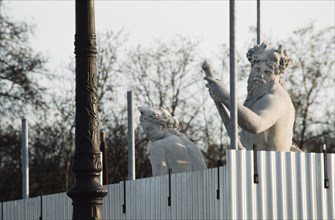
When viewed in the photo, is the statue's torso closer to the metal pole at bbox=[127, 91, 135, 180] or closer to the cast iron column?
the cast iron column

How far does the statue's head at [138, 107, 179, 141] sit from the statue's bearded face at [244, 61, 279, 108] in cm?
475

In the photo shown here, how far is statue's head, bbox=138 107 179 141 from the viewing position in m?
26.8

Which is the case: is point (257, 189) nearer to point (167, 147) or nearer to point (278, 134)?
point (278, 134)

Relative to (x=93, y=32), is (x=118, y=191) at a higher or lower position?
lower

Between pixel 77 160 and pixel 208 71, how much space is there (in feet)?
8.55

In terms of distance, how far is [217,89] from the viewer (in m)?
20.1

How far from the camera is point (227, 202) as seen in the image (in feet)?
63.4

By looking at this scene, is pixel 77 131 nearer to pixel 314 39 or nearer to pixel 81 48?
pixel 81 48

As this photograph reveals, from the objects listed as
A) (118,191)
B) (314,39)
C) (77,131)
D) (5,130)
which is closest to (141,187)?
(118,191)

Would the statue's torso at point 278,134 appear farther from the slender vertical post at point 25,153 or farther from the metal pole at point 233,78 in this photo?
the slender vertical post at point 25,153

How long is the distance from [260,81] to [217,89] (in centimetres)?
203

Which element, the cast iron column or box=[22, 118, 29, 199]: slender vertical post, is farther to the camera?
box=[22, 118, 29, 199]: slender vertical post

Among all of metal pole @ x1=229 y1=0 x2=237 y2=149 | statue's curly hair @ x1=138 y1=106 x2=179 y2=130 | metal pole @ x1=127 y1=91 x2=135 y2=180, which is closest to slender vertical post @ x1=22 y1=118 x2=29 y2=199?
metal pole @ x1=127 y1=91 x2=135 y2=180

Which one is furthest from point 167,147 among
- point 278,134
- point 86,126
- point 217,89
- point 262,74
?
point 86,126
